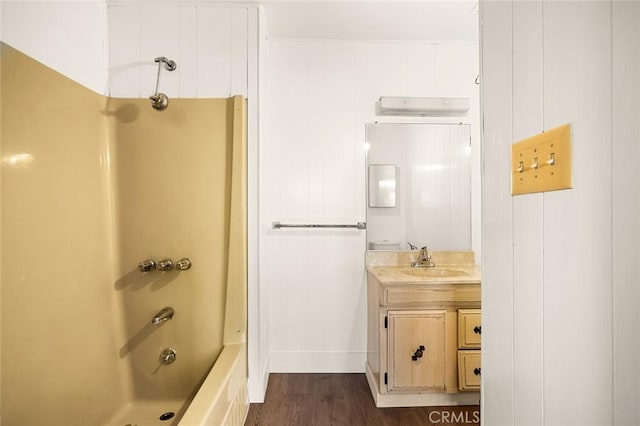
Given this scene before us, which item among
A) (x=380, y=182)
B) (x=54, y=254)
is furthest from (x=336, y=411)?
(x=54, y=254)

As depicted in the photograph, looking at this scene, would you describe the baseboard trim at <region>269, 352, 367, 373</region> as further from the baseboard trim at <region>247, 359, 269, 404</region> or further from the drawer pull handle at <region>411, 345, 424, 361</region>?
the drawer pull handle at <region>411, 345, 424, 361</region>

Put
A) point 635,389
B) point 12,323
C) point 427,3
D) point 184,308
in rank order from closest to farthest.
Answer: point 635,389 < point 12,323 < point 184,308 < point 427,3

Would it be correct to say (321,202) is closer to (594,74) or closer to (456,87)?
(456,87)

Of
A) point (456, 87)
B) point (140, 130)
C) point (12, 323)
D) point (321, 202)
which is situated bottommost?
point (12, 323)

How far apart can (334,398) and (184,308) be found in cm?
111

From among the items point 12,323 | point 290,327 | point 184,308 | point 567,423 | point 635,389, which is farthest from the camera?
point 290,327

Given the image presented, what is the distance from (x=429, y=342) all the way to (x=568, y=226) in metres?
1.45

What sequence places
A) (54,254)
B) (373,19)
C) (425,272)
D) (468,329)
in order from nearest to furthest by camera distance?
(54,254), (468,329), (373,19), (425,272)

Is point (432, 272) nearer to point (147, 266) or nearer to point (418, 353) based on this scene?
point (418, 353)

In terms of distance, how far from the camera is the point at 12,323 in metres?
1.11

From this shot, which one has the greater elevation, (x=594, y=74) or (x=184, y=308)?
(x=594, y=74)

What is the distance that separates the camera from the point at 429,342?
1.78 m

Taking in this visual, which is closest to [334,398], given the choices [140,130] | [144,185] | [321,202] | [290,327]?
[290,327]

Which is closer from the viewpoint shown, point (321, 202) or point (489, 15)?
point (489, 15)
